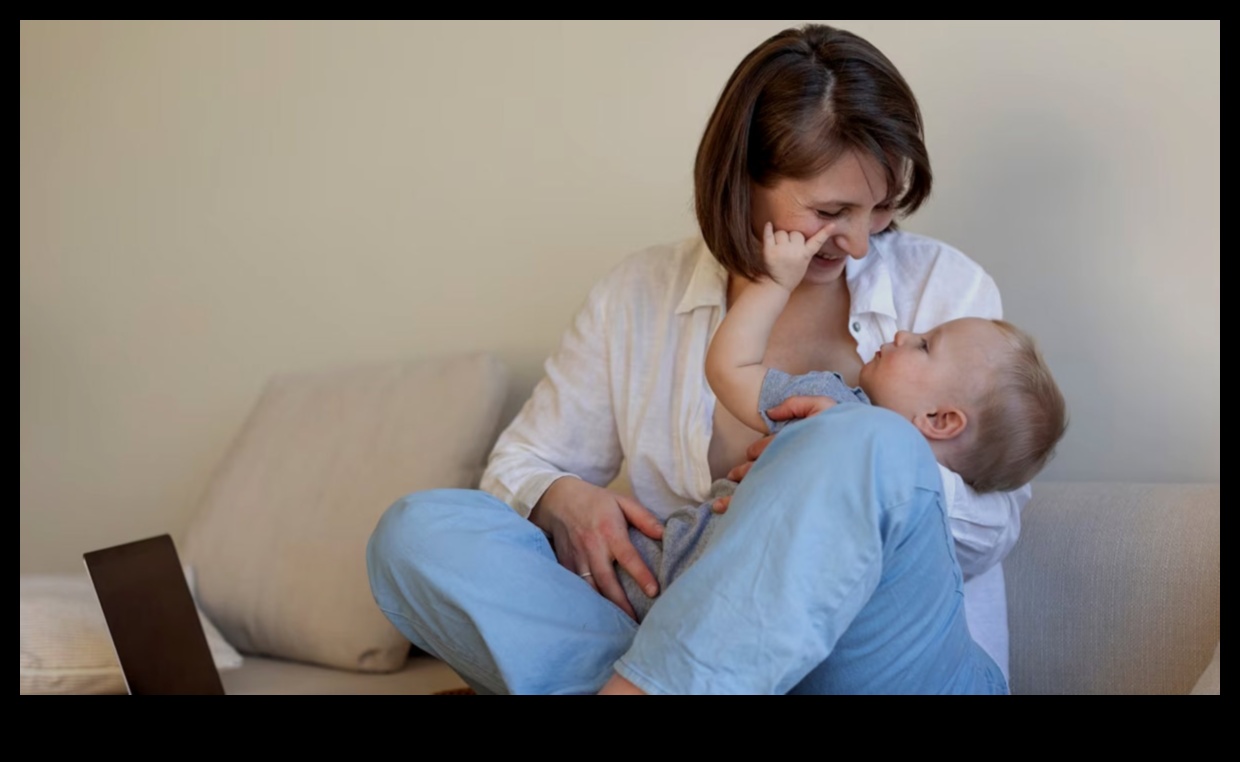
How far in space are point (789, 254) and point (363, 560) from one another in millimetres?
1004

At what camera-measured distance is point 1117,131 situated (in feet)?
6.27

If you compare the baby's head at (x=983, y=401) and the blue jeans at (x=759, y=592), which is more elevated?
the baby's head at (x=983, y=401)

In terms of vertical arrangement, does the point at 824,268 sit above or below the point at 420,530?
above

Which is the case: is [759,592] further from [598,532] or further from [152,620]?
[152,620]

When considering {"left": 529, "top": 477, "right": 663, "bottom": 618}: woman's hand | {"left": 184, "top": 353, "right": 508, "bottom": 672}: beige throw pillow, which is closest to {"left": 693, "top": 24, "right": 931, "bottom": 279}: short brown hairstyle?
{"left": 529, "top": 477, "right": 663, "bottom": 618}: woman's hand

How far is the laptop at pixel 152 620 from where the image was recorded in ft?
6.16

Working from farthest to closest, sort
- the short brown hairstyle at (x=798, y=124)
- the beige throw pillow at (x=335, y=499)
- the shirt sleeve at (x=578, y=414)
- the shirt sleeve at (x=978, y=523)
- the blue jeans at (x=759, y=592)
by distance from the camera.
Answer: the beige throw pillow at (x=335, y=499), the shirt sleeve at (x=578, y=414), the short brown hairstyle at (x=798, y=124), the shirt sleeve at (x=978, y=523), the blue jeans at (x=759, y=592)

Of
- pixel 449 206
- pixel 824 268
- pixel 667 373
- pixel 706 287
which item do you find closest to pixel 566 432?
pixel 667 373

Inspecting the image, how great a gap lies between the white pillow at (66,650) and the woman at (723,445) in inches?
30.0

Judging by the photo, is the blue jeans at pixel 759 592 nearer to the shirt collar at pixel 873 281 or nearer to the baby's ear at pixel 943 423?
the baby's ear at pixel 943 423

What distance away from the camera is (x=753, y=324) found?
5.21 ft

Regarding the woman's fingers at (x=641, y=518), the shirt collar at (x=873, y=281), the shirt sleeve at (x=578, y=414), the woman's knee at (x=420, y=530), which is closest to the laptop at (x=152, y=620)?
the shirt sleeve at (x=578, y=414)

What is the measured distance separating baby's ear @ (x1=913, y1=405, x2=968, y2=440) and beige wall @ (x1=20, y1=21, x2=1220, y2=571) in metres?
0.53

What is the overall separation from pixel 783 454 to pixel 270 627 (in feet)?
4.52
